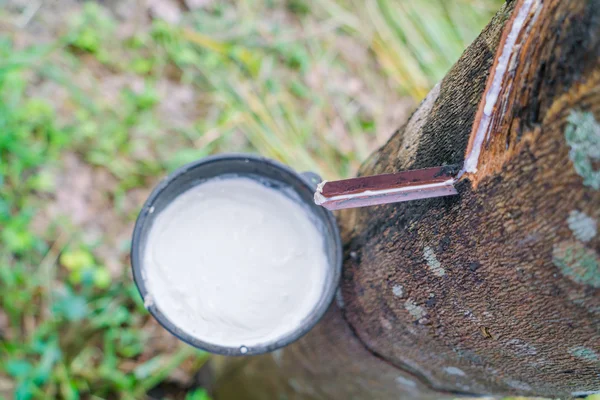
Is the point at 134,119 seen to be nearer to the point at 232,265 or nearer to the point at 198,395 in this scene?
the point at 198,395

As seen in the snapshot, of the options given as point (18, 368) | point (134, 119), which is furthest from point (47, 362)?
point (134, 119)

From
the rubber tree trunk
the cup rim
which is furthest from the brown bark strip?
the cup rim

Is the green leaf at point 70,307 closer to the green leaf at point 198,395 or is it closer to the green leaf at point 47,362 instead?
the green leaf at point 47,362

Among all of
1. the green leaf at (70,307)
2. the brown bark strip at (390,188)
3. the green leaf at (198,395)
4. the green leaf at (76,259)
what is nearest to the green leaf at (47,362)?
the green leaf at (70,307)

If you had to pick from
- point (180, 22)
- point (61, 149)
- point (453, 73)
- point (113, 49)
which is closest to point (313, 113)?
point (180, 22)

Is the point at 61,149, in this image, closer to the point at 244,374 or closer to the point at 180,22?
the point at 180,22

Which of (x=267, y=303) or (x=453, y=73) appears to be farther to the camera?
(x=267, y=303)
